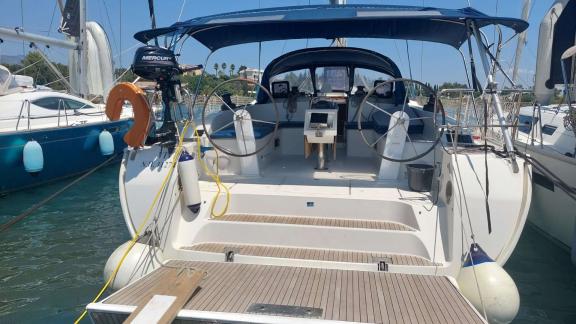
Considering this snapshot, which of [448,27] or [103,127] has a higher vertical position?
[448,27]

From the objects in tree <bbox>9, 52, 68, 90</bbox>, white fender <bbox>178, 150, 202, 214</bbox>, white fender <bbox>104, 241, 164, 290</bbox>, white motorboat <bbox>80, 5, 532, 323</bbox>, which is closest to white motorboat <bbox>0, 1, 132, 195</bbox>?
tree <bbox>9, 52, 68, 90</bbox>

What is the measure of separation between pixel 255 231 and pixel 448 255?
1.47m

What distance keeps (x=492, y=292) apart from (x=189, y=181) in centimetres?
239

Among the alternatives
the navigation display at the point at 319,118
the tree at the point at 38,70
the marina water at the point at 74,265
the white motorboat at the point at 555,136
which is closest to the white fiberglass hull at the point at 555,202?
the white motorboat at the point at 555,136

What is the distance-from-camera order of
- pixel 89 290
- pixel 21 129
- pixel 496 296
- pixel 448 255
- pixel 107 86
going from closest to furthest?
1. pixel 496 296
2. pixel 448 255
3. pixel 89 290
4. pixel 21 129
5. pixel 107 86

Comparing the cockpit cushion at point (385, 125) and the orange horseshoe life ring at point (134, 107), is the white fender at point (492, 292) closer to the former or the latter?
the cockpit cushion at point (385, 125)

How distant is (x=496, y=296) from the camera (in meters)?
2.63

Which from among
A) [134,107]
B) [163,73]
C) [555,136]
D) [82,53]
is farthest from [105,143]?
[555,136]

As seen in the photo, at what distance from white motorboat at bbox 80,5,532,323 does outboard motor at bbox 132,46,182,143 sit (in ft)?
0.05

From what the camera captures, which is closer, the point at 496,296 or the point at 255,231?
the point at 496,296

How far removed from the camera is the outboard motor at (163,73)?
11.8 feet

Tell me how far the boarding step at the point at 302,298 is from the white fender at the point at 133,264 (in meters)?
0.22

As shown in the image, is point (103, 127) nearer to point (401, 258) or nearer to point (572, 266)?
point (401, 258)

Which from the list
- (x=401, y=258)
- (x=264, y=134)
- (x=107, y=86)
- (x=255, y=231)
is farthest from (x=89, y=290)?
(x=107, y=86)
